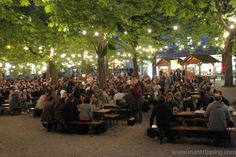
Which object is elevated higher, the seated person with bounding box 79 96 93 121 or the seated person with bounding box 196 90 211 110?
the seated person with bounding box 196 90 211 110

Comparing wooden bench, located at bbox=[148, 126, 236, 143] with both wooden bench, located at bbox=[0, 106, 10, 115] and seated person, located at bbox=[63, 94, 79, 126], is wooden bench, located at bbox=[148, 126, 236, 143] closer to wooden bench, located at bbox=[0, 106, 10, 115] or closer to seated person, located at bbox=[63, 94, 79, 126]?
seated person, located at bbox=[63, 94, 79, 126]

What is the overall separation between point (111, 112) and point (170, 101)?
3.70m

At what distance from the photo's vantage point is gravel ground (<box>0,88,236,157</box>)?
10.5 metres

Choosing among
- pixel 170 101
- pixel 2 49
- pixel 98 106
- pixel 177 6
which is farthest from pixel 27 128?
pixel 2 49

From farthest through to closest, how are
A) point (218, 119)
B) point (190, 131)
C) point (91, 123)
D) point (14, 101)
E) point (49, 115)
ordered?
point (14, 101) < point (49, 115) < point (91, 123) < point (190, 131) < point (218, 119)

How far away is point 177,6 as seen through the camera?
399 inches

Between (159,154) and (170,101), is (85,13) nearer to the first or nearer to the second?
(170,101)

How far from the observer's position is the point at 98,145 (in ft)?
38.5

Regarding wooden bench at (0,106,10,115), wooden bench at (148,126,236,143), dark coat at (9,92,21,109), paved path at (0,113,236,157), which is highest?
dark coat at (9,92,21,109)

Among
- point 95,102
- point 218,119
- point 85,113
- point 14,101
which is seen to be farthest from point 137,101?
point 14,101

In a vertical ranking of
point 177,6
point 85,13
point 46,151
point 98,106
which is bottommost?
point 46,151

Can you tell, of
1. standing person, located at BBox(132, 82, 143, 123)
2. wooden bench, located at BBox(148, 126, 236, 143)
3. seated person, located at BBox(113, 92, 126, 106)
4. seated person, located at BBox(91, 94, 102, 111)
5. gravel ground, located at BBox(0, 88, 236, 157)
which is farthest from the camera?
seated person, located at BBox(113, 92, 126, 106)

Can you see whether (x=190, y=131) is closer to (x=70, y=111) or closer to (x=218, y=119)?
(x=218, y=119)

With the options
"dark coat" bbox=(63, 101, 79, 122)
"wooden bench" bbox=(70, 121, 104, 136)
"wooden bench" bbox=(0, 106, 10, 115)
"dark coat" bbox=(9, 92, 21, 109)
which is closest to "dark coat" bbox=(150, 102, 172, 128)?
"wooden bench" bbox=(70, 121, 104, 136)
